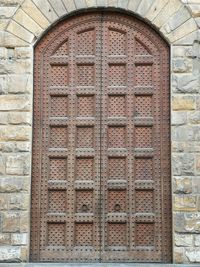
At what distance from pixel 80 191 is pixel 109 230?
62 cm

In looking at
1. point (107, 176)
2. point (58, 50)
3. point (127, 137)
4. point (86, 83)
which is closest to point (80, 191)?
point (107, 176)

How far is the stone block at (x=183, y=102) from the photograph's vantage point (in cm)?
687

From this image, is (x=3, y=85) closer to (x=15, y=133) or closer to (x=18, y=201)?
(x=15, y=133)

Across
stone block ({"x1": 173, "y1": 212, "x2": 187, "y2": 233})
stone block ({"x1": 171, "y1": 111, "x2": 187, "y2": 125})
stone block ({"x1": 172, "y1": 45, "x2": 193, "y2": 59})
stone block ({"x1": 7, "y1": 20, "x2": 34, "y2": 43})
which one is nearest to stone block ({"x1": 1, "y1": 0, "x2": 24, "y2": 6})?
stone block ({"x1": 7, "y1": 20, "x2": 34, "y2": 43})

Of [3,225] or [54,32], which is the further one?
[54,32]

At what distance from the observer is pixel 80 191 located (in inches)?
276

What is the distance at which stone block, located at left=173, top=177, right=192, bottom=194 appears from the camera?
6746 mm

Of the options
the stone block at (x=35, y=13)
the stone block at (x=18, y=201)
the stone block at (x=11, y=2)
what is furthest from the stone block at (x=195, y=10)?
the stone block at (x=18, y=201)

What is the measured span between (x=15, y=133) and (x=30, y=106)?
15.5 inches

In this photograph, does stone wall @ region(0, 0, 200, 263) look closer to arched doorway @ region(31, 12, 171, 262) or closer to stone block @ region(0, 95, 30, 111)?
stone block @ region(0, 95, 30, 111)

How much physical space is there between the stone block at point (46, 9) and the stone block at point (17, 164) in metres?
1.83

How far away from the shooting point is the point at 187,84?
6.90 metres

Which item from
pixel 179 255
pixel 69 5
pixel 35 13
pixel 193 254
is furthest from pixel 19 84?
pixel 193 254

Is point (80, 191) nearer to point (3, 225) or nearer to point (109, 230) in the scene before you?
point (109, 230)
